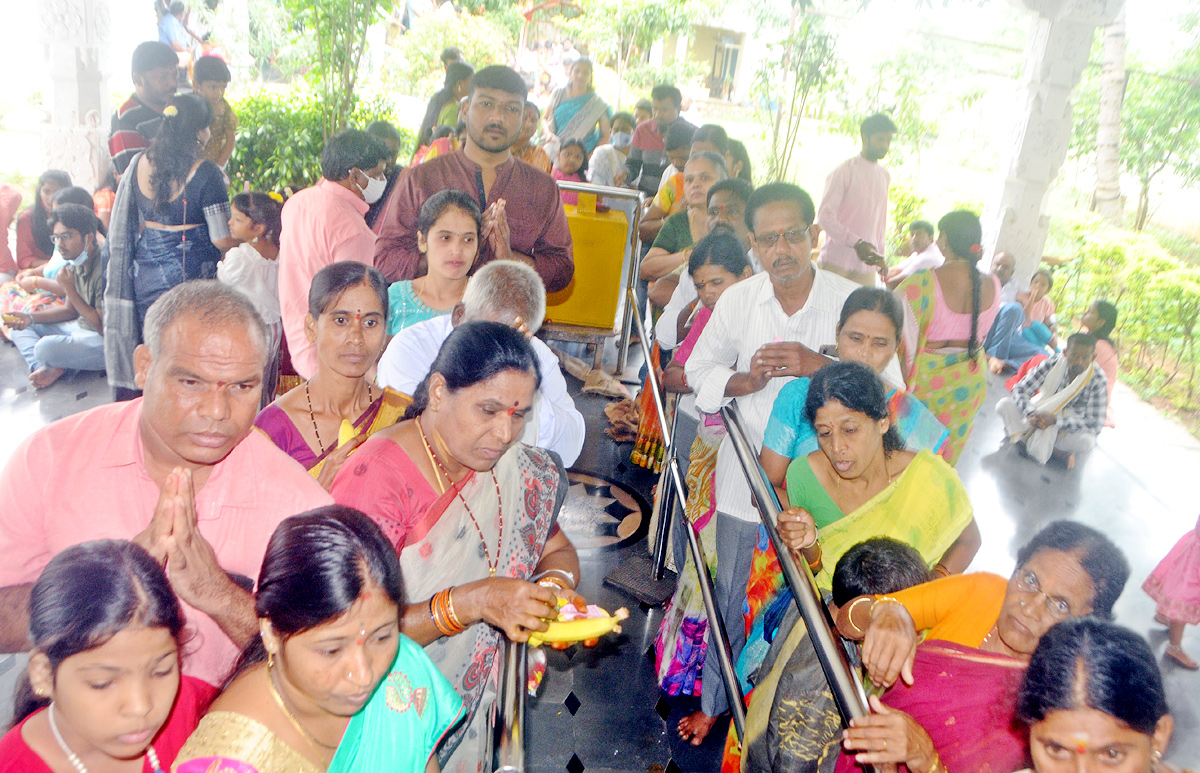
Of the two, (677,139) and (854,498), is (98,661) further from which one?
(677,139)

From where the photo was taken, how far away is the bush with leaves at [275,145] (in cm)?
707

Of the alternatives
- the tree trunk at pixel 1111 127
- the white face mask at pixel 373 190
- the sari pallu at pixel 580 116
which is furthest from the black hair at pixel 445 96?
the tree trunk at pixel 1111 127

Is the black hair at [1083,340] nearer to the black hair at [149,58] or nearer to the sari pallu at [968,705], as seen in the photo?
the sari pallu at [968,705]

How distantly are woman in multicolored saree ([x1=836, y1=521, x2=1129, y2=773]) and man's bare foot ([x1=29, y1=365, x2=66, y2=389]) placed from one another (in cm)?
523

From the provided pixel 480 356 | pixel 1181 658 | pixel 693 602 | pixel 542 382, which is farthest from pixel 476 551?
pixel 1181 658

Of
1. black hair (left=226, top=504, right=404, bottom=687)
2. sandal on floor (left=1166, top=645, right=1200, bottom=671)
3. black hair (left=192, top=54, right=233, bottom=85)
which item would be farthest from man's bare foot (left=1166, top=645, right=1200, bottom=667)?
black hair (left=192, top=54, right=233, bottom=85)

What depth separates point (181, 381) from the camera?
5.06 feet

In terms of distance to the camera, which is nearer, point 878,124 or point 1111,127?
point 878,124

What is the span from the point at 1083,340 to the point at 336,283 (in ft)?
17.5

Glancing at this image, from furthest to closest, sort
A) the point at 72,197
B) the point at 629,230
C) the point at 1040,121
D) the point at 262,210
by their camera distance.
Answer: the point at 1040,121, the point at 629,230, the point at 72,197, the point at 262,210

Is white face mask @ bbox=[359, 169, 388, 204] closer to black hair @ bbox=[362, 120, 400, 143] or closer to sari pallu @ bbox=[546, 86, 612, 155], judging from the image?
black hair @ bbox=[362, 120, 400, 143]

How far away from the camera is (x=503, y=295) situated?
2.59 metres

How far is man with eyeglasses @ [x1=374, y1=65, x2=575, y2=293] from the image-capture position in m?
3.35

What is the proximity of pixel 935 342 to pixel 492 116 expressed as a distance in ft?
7.49
